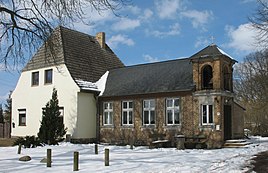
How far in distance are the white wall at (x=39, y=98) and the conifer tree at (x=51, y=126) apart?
160cm

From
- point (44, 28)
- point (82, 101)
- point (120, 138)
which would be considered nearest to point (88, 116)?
point (82, 101)

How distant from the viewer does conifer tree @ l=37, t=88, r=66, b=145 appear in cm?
2534

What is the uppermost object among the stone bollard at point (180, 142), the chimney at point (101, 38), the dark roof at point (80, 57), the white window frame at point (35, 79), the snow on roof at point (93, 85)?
the chimney at point (101, 38)

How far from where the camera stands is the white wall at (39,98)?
2794 cm

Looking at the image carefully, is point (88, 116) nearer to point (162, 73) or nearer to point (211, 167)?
point (162, 73)

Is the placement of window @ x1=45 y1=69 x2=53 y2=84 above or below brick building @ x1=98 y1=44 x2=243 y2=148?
above

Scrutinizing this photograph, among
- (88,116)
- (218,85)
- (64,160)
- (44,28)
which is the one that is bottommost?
(64,160)

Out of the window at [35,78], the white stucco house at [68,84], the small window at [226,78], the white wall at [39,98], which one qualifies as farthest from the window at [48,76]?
the small window at [226,78]

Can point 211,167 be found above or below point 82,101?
below

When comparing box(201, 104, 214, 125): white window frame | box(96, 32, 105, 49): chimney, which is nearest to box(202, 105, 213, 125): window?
box(201, 104, 214, 125): white window frame

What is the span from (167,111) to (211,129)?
3503mm

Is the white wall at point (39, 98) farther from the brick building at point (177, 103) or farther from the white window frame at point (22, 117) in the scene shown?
the brick building at point (177, 103)

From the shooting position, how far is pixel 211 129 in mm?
22734

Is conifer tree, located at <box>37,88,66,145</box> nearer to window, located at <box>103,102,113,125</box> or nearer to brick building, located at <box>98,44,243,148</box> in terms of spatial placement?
window, located at <box>103,102,113,125</box>
